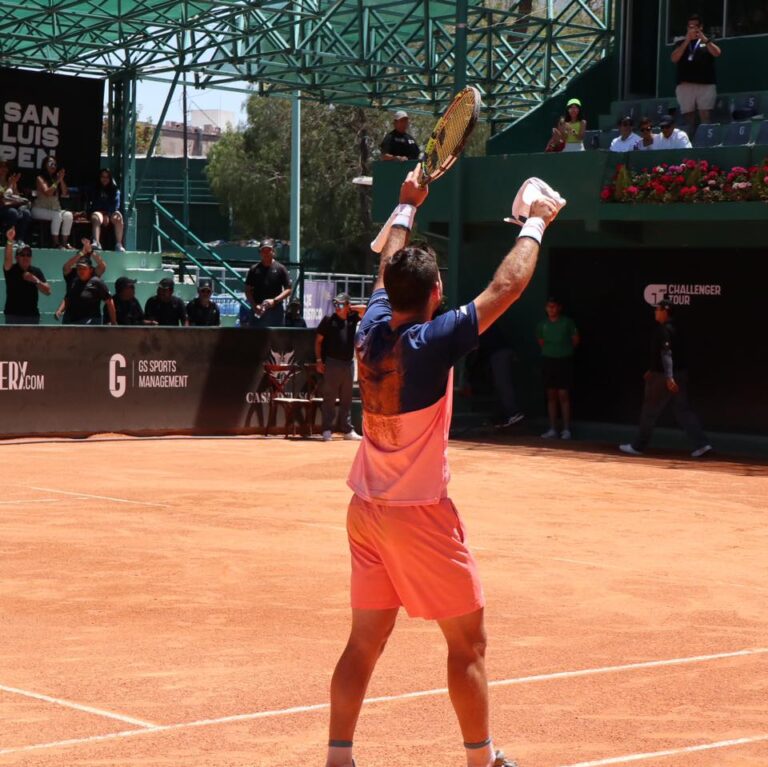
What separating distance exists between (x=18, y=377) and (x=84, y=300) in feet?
6.85

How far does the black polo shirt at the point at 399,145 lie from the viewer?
25.5m

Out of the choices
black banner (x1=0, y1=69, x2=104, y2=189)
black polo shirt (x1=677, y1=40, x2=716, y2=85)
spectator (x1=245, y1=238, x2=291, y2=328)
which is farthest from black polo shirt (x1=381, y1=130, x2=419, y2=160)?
black banner (x1=0, y1=69, x2=104, y2=189)

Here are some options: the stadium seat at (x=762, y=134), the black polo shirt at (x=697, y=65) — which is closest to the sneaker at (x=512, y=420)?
the stadium seat at (x=762, y=134)

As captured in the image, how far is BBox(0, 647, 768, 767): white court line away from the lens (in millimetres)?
6137

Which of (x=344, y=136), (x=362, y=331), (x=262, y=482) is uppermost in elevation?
(x=344, y=136)

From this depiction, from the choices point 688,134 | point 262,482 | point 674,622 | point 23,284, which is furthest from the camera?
point 688,134

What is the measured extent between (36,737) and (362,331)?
224cm

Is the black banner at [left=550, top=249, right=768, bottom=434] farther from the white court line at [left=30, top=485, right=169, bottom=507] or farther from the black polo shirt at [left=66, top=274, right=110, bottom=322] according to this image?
the white court line at [left=30, top=485, right=169, bottom=507]

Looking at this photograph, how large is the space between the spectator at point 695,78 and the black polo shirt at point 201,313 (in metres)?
8.34

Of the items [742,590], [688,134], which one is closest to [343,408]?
[688,134]

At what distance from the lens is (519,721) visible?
6582 millimetres

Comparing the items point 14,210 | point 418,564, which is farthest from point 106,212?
point 418,564

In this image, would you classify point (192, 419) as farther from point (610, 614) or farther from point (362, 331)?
point (362, 331)

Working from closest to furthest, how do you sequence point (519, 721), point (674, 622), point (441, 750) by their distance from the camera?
point (441, 750), point (519, 721), point (674, 622)
